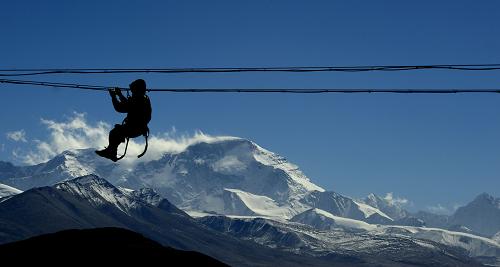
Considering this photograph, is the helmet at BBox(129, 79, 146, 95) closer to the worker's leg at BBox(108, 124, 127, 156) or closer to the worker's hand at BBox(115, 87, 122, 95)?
the worker's hand at BBox(115, 87, 122, 95)

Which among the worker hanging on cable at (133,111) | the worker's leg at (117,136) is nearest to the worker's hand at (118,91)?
the worker hanging on cable at (133,111)

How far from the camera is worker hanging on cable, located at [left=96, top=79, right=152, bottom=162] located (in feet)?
92.7

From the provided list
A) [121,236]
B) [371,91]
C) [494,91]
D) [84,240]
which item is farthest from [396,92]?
[121,236]

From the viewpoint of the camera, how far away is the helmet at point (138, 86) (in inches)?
1112

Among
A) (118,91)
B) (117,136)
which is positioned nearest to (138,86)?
(118,91)

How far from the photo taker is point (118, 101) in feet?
92.6

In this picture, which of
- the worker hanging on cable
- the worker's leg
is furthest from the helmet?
the worker's leg

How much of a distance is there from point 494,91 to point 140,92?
1304 cm

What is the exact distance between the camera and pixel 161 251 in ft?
170

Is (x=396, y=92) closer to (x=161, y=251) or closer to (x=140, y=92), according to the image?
(x=140, y=92)

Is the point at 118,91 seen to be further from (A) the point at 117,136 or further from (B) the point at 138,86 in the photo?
(A) the point at 117,136

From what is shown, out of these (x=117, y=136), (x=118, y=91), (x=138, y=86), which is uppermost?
(x=138, y=86)

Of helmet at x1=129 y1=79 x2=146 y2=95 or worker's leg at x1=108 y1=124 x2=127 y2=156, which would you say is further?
worker's leg at x1=108 y1=124 x2=127 y2=156

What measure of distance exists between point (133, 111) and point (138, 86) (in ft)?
3.31
